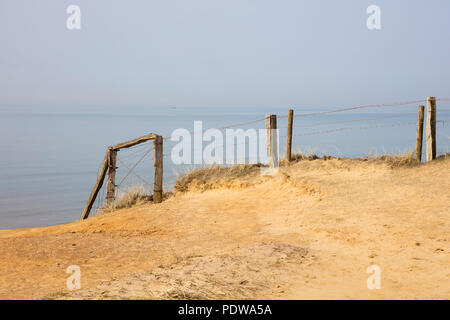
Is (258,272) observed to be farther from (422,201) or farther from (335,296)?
(422,201)

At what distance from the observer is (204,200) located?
11852 millimetres

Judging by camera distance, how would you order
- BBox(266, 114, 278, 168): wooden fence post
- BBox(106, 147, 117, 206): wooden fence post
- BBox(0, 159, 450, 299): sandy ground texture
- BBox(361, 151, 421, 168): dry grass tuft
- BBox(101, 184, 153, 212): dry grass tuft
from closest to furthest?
1. BBox(0, 159, 450, 299): sandy ground texture
2. BBox(361, 151, 421, 168): dry grass tuft
3. BBox(266, 114, 278, 168): wooden fence post
4. BBox(101, 184, 153, 212): dry grass tuft
5. BBox(106, 147, 117, 206): wooden fence post

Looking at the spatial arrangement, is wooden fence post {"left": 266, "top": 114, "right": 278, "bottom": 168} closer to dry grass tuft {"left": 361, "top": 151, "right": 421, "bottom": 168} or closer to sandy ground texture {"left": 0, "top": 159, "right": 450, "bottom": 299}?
sandy ground texture {"left": 0, "top": 159, "right": 450, "bottom": 299}

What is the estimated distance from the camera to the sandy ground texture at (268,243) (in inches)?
232

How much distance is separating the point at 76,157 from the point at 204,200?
959 inches

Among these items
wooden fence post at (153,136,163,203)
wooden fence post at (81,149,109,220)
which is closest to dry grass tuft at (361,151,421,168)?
wooden fence post at (153,136,163,203)

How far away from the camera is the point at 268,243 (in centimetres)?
789

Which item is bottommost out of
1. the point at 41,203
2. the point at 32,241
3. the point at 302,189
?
the point at 41,203

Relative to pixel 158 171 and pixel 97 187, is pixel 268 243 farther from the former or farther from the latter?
pixel 97 187

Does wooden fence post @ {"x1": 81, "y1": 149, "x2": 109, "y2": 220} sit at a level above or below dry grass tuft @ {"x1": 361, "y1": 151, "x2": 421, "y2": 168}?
below

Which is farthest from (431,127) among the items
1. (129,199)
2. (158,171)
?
(129,199)

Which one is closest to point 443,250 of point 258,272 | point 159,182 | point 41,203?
point 258,272

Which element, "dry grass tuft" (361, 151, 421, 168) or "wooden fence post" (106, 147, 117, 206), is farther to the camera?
"wooden fence post" (106, 147, 117, 206)

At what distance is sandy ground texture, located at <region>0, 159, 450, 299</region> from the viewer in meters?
5.89
